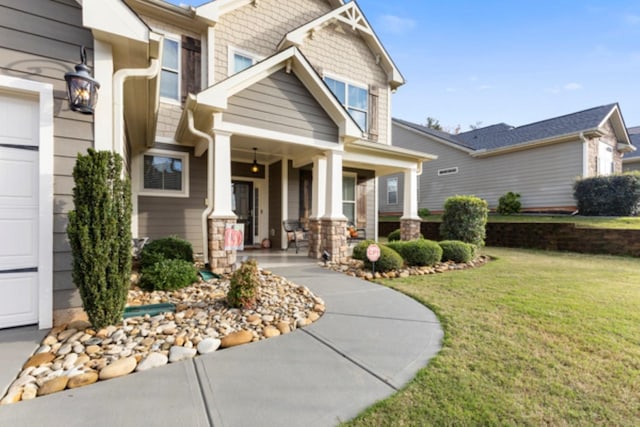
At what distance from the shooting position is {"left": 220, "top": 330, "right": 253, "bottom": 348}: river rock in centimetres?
266

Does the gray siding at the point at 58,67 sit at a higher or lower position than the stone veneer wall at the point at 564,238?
higher

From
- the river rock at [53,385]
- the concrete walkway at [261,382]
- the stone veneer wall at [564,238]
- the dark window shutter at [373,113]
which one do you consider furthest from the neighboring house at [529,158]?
the river rock at [53,385]

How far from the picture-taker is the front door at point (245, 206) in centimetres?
860

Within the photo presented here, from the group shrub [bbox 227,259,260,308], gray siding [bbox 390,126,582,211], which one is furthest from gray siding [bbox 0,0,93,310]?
gray siding [bbox 390,126,582,211]

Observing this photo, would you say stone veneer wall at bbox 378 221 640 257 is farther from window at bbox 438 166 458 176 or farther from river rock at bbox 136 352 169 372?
river rock at bbox 136 352 169 372

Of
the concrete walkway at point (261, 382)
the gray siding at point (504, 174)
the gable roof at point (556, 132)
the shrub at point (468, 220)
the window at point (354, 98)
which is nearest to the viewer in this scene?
the concrete walkway at point (261, 382)

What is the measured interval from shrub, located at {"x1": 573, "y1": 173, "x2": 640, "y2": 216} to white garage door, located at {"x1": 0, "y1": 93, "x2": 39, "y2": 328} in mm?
15523

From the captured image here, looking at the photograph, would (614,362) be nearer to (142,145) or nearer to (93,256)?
(93,256)

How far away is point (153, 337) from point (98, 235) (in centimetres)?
107

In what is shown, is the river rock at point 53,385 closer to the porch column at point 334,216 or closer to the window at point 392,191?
the porch column at point 334,216

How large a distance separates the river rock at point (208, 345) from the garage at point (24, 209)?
1.68 meters

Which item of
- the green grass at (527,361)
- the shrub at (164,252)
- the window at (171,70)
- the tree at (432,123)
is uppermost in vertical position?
the tree at (432,123)

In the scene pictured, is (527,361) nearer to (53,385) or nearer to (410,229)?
(53,385)

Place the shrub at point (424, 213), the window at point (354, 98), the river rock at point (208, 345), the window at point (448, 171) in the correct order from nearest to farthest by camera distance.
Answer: the river rock at point (208, 345), the window at point (354, 98), the window at point (448, 171), the shrub at point (424, 213)
